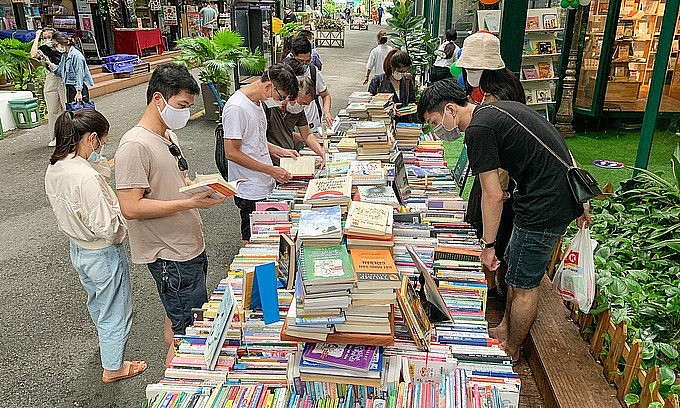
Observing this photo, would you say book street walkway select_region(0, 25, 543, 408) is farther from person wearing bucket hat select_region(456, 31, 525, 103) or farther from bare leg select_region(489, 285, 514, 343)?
person wearing bucket hat select_region(456, 31, 525, 103)

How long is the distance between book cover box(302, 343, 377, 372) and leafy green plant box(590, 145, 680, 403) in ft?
5.25

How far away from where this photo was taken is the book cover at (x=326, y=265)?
6.01 feet

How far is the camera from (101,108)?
11508 millimetres

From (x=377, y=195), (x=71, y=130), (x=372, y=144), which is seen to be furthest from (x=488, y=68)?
(x=71, y=130)

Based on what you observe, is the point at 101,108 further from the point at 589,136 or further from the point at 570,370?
the point at 570,370

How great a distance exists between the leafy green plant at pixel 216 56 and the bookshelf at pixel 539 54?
519 centimetres

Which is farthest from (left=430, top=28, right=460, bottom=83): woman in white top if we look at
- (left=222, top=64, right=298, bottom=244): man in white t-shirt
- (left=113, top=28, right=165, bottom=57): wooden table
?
(left=113, top=28, right=165, bottom=57): wooden table

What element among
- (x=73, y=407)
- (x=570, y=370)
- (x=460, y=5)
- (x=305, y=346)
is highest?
(x=460, y=5)

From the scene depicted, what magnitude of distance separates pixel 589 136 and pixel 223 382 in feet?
28.1

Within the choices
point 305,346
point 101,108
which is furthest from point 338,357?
point 101,108

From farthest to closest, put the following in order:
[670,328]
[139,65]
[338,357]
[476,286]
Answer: [139,65], [670,328], [476,286], [338,357]

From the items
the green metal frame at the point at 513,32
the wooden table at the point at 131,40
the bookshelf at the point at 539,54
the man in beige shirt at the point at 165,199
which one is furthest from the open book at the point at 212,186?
the wooden table at the point at 131,40

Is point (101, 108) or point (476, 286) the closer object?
point (476, 286)

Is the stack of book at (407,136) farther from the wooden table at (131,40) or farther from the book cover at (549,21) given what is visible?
the wooden table at (131,40)
